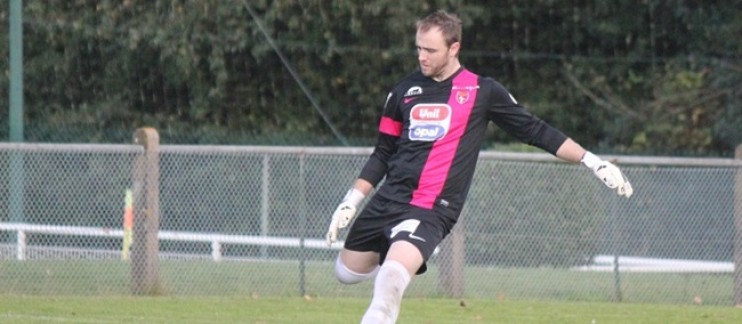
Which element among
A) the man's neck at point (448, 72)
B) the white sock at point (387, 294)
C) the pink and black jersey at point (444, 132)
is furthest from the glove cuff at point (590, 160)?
the white sock at point (387, 294)

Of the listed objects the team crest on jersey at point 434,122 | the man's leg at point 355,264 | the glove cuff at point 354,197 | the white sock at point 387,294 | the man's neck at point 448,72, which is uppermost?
the man's neck at point 448,72

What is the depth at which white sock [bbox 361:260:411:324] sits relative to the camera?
729cm

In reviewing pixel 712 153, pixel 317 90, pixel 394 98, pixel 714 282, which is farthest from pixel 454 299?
pixel 317 90

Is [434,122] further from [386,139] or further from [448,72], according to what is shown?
[386,139]

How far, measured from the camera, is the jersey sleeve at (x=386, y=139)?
800cm

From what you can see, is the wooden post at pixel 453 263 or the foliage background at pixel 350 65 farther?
the foliage background at pixel 350 65

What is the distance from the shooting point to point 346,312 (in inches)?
484

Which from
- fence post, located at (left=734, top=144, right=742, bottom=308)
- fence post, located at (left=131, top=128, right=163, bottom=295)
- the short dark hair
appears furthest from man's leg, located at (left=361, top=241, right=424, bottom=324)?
fence post, located at (left=734, top=144, right=742, bottom=308)

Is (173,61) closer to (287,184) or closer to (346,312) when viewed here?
(287,184)

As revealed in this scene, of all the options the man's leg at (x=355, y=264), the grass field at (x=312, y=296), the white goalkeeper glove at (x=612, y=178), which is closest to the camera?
the white goalkeeper glove at (x=612, y=178)

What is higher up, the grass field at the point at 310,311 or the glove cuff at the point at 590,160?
the glove cuff at the point at 590,160

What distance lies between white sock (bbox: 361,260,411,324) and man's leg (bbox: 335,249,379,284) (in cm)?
68

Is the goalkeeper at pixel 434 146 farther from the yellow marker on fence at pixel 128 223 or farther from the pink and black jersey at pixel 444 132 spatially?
the yellow marker on fence at pixel 128 223

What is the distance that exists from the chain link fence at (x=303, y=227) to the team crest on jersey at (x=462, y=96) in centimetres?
615
